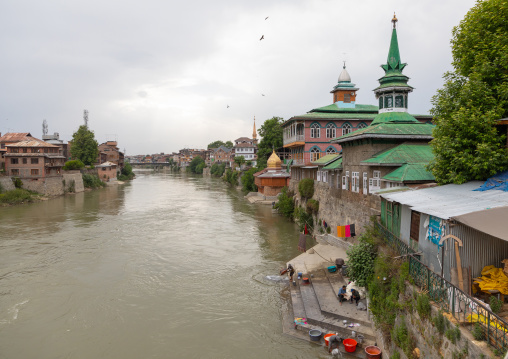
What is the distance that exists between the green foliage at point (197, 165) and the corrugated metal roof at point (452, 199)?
11827 cm

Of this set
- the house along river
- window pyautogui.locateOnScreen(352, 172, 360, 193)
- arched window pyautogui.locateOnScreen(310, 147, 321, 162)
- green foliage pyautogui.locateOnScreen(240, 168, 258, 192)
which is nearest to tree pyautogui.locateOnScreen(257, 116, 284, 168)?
green foliage pyautogui.locateOnScreen(240, 168, 258, 192)

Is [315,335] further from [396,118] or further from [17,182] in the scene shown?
[17,182]

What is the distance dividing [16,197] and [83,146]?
30.1 meters

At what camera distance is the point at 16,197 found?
41938mm

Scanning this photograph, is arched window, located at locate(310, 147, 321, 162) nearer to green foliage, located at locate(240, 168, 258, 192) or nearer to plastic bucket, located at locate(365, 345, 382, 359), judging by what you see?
green foliage, located at locate(240, 168, 258, 192)

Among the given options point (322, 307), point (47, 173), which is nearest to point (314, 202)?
point (322, 307)

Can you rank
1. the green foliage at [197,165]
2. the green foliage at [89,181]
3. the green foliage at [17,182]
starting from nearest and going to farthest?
the green foliage at [17,182] → the green foliage at [89,181] → the green foliage at [197,165]

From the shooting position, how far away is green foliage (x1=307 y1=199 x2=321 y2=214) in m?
26.0

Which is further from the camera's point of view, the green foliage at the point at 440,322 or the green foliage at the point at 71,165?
the green foliage at the point at 71,165

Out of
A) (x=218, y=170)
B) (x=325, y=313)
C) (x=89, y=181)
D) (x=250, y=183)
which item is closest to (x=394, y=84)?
(x=325, y=313)

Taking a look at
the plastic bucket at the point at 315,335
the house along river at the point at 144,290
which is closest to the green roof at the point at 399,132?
the house along river at the point at 144,290

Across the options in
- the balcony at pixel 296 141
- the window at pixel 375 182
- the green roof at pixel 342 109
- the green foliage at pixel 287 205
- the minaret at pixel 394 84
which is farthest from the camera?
the green roof at pixel 342 109

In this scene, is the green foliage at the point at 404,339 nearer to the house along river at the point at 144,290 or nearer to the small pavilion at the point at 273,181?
the house along river at the point at 144,290

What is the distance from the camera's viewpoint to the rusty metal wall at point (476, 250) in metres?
8.03
